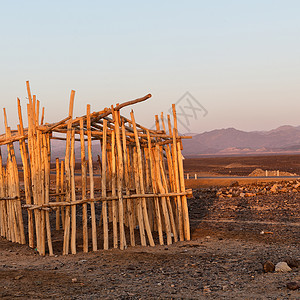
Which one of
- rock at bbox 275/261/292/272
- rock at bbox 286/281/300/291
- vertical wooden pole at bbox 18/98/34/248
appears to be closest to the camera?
rock at bbox 286/281/300/291

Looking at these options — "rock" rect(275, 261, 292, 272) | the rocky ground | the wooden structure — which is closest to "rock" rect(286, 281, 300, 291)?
the rocky ground

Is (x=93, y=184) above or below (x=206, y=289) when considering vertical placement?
above

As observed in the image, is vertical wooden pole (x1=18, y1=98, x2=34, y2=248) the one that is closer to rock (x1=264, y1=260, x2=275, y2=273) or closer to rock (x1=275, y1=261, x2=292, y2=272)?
rock (x1=264, y1=260, x2=275, y2=273)

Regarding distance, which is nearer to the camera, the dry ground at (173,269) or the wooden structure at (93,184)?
the dry ground at (173,269)

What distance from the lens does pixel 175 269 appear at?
27.1 ft

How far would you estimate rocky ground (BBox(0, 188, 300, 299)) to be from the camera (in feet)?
22.2

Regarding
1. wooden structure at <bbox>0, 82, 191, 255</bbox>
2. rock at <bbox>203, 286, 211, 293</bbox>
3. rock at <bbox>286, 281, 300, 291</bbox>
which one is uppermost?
wooden structure at <bbox>0, 82, 191, 255</bbox>

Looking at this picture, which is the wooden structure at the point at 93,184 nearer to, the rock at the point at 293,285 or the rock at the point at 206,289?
the rock at the point at 206,289

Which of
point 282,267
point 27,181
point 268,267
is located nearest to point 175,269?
point 268,267

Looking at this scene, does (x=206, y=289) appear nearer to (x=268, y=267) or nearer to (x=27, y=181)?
(x=268, y=267)

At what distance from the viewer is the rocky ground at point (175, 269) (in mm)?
6766

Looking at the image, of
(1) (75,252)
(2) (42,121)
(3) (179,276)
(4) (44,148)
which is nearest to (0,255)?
(1) (75,252)

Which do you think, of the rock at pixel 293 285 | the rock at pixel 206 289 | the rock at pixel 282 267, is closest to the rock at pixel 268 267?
the rock at pixel 282 267

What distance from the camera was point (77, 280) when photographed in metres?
7.58
